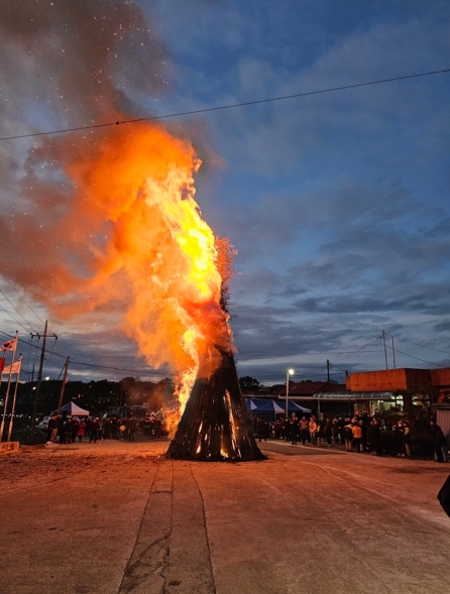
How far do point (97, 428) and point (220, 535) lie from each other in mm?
24344

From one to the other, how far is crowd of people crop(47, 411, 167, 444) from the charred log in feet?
42.6

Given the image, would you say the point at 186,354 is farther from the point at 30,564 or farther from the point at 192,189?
the point at 30,564

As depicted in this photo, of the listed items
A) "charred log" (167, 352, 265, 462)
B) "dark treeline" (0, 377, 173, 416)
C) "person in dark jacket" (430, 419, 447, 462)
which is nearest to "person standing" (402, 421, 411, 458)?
"person in dark jacket" (430, 419, 447, 462)

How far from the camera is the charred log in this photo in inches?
597

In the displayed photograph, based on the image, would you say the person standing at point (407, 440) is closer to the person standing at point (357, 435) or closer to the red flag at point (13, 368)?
the person standing at point (357, 435)

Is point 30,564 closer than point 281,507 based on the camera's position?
Yes

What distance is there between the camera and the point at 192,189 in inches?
680

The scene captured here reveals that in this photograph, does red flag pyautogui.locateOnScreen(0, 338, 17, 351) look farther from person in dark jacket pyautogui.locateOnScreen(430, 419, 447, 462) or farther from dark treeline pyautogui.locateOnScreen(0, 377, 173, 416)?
dark treeline pyautogui.locateOnScreen(0, 377, 173, 416)

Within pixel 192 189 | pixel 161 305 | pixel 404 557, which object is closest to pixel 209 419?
pixel 161 305

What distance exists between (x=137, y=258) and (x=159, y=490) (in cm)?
1033

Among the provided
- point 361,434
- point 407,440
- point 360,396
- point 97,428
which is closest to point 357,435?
point 361,434

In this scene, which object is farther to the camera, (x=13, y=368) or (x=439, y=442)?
(x=13, y=368)

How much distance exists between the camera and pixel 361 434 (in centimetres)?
2081

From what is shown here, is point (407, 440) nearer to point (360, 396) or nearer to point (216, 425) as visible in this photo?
point (216, 425)
